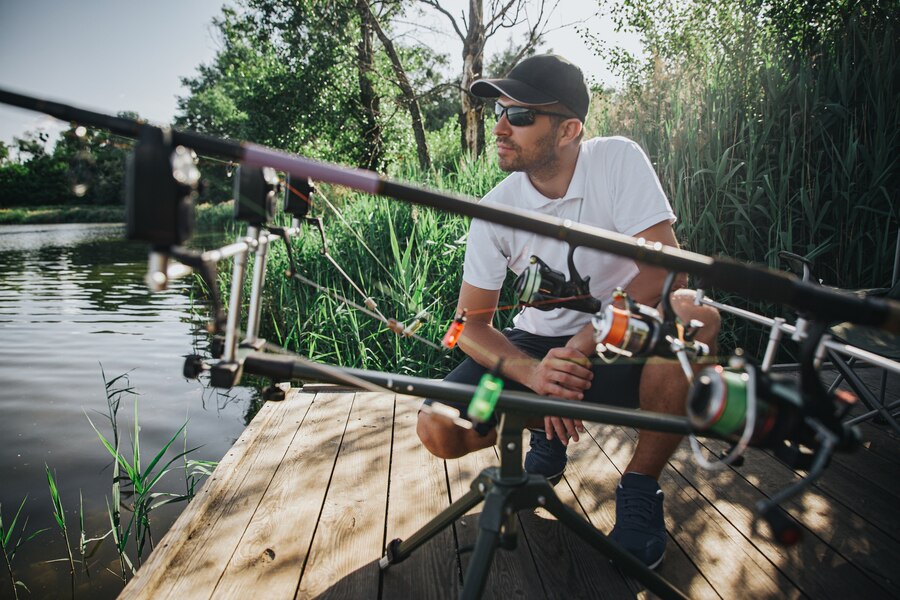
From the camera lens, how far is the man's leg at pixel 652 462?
163 cm

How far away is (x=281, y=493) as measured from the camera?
2.07 metres

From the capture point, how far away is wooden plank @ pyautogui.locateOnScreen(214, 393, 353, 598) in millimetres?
1591

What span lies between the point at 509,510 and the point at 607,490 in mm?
1133

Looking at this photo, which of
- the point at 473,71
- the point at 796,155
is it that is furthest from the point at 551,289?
the point at 473,71

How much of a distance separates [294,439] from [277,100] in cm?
1088

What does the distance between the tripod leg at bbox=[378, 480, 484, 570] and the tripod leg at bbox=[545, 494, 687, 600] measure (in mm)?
172

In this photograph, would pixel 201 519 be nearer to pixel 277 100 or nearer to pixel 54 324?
pixel 54 324

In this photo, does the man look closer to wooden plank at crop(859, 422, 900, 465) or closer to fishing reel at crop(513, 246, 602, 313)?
fishing reel at crop(513, 246, 602, 313)

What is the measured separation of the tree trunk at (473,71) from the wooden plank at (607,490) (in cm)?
740

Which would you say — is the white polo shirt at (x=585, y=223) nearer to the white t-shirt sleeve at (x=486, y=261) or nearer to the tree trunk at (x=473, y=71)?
the white t-shirt sleeve at (x=486, y=261)

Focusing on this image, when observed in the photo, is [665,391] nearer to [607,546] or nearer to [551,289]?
[607,546]

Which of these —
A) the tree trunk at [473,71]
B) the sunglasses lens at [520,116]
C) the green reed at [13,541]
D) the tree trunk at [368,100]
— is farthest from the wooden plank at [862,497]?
the tree trunk at [368,100]

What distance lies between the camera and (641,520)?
1.68 meters

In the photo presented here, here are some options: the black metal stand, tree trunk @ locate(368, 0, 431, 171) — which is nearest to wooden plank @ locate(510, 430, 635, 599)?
the black metal stand
